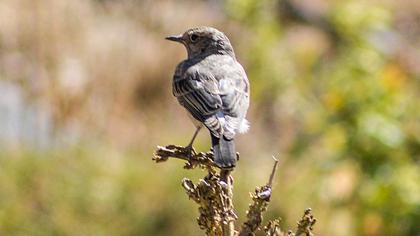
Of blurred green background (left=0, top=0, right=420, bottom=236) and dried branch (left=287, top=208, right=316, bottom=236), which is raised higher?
blurred green background (left=0, top=0, right=420, bottom=236)

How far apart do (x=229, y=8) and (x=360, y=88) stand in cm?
131

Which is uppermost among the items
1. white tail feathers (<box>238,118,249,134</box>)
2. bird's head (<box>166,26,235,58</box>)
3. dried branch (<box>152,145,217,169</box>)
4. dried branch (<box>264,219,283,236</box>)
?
bird's head (<box>166,26,235,58</box>)

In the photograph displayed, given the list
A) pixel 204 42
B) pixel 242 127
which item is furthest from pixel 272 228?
pixel 204 42

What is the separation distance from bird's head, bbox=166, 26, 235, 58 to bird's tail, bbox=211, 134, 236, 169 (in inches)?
52.1

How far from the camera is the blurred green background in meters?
7.23

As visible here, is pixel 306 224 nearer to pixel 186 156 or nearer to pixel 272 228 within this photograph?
pixel 272 228

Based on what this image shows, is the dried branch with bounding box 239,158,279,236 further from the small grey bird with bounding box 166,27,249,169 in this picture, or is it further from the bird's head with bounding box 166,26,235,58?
the bird's head with bounding box 166,26,235,58

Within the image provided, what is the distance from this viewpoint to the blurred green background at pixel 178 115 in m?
7.23

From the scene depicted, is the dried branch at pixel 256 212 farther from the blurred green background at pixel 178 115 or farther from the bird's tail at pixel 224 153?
the blurred green background at pixel 178 115

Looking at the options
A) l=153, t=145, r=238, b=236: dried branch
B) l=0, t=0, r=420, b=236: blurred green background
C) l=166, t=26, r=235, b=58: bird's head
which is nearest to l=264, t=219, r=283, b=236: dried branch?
l=153, t=145, r=238, b=236: dried branch

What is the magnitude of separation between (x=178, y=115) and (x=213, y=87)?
24.9ft

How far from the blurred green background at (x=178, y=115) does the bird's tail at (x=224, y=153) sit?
307cm

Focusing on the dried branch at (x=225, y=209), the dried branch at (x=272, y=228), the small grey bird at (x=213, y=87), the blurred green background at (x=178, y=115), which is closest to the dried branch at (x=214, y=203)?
the dried branch at (x=225, y=209)

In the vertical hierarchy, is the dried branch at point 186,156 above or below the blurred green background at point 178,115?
below
